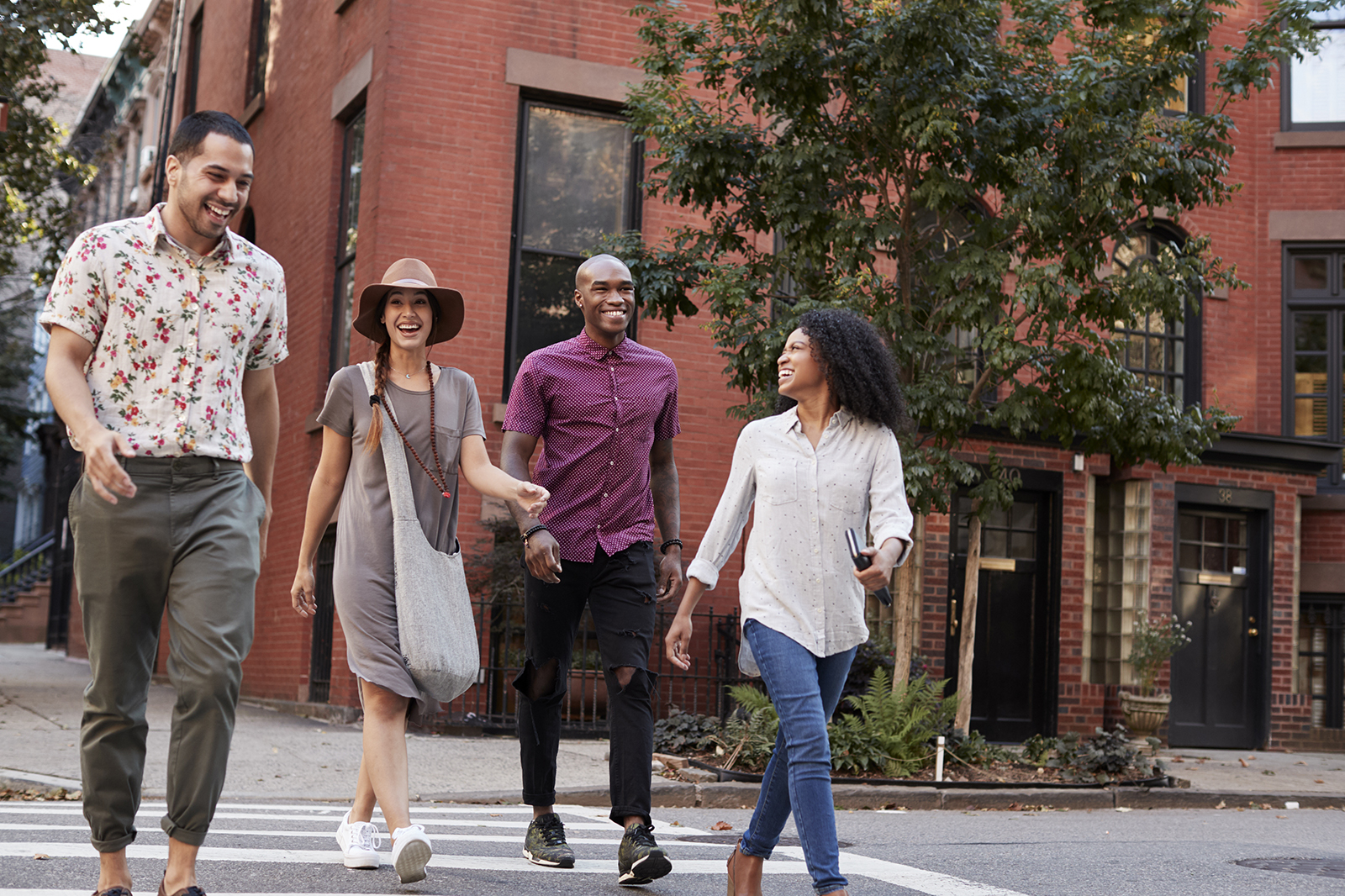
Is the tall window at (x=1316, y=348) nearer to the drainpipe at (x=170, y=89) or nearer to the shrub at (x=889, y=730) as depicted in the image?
the shrub at (x=889, y=730)

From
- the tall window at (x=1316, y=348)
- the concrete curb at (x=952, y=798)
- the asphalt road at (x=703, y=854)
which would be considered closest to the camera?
the asphalt road at (x=703, y=854)

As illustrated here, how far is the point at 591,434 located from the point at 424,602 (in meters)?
0.99

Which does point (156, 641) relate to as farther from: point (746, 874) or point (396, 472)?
point (746, 874)

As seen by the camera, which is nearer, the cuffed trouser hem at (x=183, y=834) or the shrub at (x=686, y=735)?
the cuffed trouser hem at (x=183, y=834)

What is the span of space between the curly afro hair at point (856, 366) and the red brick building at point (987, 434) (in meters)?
7.77

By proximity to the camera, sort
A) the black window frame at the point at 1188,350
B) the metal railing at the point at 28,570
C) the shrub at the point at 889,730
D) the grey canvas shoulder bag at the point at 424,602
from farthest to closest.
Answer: the metal railing at the point at 28,570, the black window frame at the point at 1188,350, the shrub at the point at 889,730, the grey canvas shoulder bag at the point at 424,602

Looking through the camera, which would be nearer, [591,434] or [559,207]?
[591,434]

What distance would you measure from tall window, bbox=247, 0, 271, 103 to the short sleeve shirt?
43.7ft

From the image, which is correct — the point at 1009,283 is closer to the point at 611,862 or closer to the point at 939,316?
the point at 939,316

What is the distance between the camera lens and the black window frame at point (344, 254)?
13.4 metres

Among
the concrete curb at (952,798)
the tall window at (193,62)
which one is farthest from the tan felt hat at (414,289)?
the tall window at (193,62)

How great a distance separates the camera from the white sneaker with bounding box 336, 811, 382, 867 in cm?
489

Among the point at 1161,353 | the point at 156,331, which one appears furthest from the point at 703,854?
the point at 1161,353

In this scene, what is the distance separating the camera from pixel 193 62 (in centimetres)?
2097
